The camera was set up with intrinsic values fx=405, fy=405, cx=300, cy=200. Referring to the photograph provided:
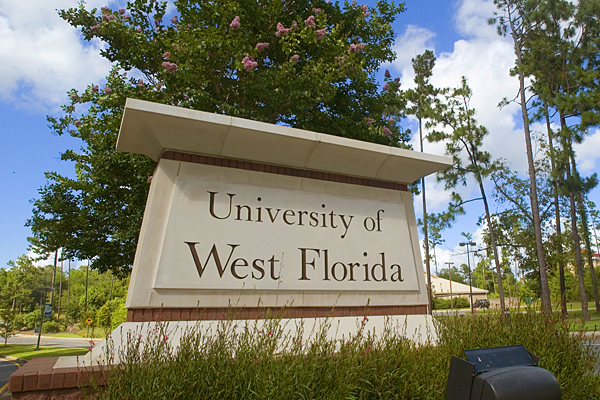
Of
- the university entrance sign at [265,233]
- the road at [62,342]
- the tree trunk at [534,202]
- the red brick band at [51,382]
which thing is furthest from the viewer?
the road at [62,342]

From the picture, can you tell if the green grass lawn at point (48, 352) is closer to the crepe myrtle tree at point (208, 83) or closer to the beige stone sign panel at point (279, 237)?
the crepe myrtle tree at point (208, 83)

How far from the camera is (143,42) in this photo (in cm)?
899

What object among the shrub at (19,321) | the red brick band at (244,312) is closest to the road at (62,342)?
the shrub at (19,321)

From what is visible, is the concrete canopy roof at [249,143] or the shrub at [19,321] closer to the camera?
the concrete canopy roof at [249,143]

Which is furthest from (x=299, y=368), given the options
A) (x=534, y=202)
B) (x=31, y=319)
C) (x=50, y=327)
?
(x=31, y=319)

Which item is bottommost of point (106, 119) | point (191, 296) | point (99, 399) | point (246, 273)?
point (99, 399)

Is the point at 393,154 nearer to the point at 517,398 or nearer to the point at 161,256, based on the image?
the point at 161,256

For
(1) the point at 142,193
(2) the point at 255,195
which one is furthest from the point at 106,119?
(2) the point at 255,195

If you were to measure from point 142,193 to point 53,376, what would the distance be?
6.41 m

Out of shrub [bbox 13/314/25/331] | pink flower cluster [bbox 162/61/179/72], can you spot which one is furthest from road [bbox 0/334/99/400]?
pink flower cluster [bbox 162/61/179/72]

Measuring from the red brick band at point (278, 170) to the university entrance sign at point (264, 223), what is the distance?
0.01m

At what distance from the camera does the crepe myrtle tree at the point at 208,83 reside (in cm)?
796

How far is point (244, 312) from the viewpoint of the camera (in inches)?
181

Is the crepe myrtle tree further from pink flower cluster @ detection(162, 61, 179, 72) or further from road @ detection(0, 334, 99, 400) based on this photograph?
road @ detection(0, 334, 99, 400)
